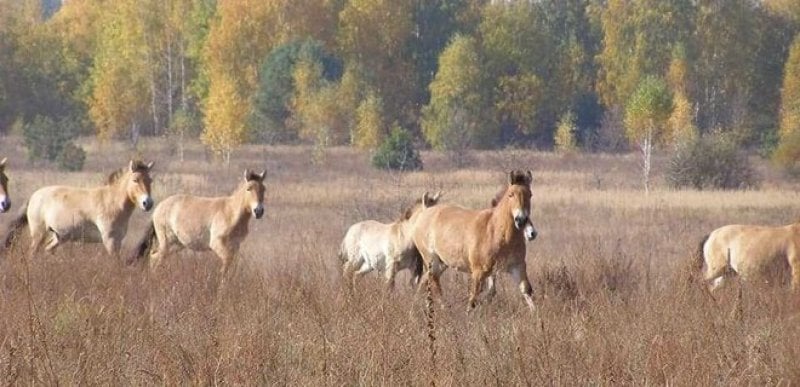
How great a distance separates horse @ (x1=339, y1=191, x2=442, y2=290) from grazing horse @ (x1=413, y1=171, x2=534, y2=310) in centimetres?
30

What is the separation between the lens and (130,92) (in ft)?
170

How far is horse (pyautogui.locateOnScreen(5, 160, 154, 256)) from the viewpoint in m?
15.1

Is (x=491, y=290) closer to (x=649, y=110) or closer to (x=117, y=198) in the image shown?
(x=117, y=198)

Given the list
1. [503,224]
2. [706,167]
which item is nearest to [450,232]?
[503,224]

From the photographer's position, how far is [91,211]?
15273mm

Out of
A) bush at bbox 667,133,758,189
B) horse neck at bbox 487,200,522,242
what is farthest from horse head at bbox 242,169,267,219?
bush at bbox 667,133,758,189

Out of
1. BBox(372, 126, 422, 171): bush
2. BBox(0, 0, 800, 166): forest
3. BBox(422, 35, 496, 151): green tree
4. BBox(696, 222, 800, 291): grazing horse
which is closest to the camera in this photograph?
BBox(696, 222, 800, 291): grazing horse

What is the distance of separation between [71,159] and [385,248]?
95.8 feet

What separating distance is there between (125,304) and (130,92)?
43.3 metres

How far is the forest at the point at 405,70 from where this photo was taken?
52.7 meters

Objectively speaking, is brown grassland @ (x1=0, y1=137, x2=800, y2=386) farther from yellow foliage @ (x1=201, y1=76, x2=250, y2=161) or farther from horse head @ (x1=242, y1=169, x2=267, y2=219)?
yellow foliage @ (x1=201, y1=76, x2=250, y2=161)

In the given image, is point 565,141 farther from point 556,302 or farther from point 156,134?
point 556,302

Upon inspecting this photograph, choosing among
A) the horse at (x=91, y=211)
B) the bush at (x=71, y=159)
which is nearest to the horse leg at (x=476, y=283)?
the horse at (x=91, y=211)

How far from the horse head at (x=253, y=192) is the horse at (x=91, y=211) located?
3.90 feet
